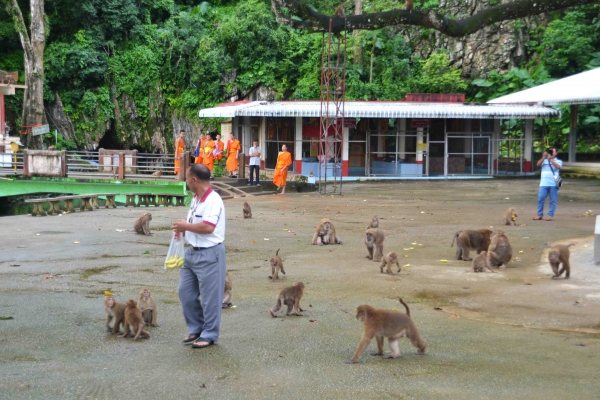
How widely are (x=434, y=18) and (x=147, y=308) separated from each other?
6.63 m

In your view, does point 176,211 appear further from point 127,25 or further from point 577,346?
point 127,25

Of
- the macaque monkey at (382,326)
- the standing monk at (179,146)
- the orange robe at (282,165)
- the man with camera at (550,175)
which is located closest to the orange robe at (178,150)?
the standing monk at (179,146)

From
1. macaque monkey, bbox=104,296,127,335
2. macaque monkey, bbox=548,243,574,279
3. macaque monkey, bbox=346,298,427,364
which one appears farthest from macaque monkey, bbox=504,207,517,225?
macaque monkey, bbox=104,296,127,335

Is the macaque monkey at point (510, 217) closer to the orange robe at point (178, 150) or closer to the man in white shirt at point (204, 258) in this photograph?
the man in white shirt at point (204, 258)

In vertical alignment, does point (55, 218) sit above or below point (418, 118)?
below

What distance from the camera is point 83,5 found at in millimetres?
42031

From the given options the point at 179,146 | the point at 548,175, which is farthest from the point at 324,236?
the point at 179,146

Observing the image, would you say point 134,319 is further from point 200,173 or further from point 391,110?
point 391,110

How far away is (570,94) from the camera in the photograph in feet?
102

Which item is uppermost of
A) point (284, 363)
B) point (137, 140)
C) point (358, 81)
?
point (358, 81)

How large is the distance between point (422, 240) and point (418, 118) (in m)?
20.2

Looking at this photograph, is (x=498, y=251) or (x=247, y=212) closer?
(x=498, y=251)

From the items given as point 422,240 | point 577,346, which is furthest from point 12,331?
point 422,240

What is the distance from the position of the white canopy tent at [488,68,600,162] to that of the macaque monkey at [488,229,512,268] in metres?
19.8
